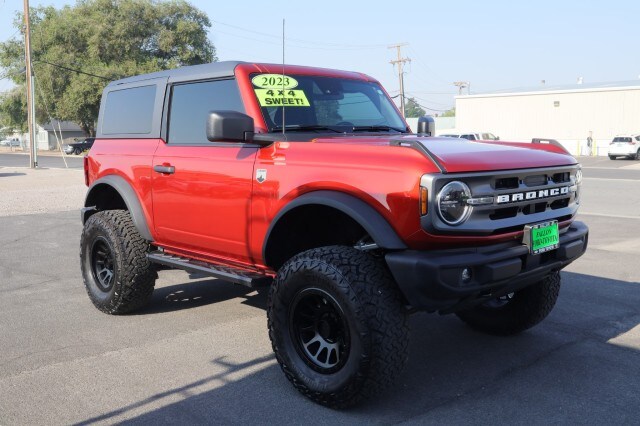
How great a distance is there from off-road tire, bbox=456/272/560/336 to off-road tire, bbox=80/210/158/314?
277cm

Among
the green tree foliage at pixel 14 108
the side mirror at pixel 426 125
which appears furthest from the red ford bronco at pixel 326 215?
the green tree foliage at pixel 14 108

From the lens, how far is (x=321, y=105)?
15.3 feet

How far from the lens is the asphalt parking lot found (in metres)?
3.51

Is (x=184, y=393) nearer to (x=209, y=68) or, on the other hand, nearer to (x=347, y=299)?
(x=347, y=299)

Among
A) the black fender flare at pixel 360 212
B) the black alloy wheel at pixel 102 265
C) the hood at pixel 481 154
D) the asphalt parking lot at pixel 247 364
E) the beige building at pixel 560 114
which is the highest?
the beige building at pixel 560 114

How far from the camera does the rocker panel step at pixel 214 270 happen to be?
167 inches

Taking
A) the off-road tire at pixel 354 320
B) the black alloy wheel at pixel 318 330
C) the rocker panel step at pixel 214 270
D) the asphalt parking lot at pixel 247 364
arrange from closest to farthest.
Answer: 1. the off-road tire at pixel 354 320
2. the asphalt parking lot at pixel 247 364
3. the black alloy wheel at pixel 318 330
4. the rocker panel step at pixel 214 270

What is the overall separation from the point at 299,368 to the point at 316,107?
195 cm

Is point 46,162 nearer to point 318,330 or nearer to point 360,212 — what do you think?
point 318,330

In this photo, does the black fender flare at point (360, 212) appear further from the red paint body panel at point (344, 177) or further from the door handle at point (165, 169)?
the door handle at point (165, 169)

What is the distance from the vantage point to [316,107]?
15.2 ft

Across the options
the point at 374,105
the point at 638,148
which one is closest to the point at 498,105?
the point at 638,148

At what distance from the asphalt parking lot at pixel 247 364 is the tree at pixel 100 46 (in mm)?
47128

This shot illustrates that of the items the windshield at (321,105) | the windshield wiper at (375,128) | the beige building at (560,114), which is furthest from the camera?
the beige building at (560,114)
